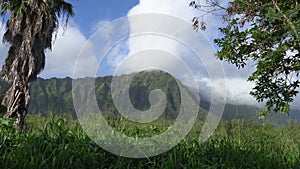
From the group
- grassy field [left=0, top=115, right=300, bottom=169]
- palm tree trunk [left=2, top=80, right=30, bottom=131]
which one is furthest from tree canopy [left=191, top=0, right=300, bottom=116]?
palm tree trunk [left=2, top=80, right=30, bottom=131]

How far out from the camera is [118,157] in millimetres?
3861

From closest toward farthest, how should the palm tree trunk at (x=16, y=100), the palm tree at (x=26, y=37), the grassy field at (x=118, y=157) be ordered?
the grassy field at (x=118, y=157)
the palm tree trunk at (x=16, y=100)
the palm tree at (x=26, y=37)

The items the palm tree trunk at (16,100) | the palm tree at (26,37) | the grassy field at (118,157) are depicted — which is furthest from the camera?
Answer: the palm tree at (26,37)

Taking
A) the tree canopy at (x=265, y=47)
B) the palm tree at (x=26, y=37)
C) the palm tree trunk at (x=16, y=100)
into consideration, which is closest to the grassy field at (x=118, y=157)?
the tree canopy at (x=265, y=47)

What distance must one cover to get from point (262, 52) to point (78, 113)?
397 centimetres

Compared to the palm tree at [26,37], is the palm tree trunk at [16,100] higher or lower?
lower

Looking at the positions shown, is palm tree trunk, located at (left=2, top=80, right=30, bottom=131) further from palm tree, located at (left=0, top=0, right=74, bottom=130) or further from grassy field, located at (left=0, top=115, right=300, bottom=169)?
grassy field, located at (left=0, top=115, right=300, bottom=169)

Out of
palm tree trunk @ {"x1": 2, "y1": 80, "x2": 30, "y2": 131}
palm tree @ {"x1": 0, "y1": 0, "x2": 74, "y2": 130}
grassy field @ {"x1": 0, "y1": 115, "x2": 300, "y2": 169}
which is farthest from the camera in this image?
palm tree @ {"x1": 0, "y1": 0, "x2": 74, "y2": 130}

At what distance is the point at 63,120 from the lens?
4.62m

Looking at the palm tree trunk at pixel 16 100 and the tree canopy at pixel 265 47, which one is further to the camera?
the palm tree trunk at pixel 16 100

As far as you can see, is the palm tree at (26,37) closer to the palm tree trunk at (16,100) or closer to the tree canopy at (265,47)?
the palm tree trunk at (16,100)

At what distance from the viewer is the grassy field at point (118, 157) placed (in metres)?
3.51

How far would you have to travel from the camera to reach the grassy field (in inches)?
138

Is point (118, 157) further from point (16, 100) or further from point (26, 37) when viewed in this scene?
point (26, 37)
